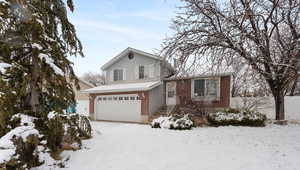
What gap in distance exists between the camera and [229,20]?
27.7 ft

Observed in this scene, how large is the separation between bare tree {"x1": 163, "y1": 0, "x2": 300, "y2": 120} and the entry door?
253 inches

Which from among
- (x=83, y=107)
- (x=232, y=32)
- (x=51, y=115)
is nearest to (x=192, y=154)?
(x=51, y=115)

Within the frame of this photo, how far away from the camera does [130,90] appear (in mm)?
15000

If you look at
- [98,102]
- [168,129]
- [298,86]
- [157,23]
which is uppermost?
[157,23]

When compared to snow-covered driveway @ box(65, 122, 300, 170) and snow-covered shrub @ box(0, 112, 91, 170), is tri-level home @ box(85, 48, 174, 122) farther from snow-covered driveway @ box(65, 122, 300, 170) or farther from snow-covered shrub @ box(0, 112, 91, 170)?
snow-covered shrub @ box(0, 112, 91, 170)

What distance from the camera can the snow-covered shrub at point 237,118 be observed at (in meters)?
10.9

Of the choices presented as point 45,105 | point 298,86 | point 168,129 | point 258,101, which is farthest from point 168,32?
point 298,86

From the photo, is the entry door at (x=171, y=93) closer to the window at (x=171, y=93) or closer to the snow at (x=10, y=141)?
the window at (x=171, y=93)

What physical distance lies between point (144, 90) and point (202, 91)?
14.2 feet

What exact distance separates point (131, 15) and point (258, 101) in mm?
10933

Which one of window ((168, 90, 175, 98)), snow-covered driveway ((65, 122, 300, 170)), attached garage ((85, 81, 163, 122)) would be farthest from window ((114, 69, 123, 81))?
snow-covered driveway ((65, 122, 300, 170))

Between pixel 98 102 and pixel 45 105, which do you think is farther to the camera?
pixel 98 102

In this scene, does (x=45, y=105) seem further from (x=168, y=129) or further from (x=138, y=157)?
(x=168, y=129)

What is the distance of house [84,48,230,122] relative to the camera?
14.5 metres
